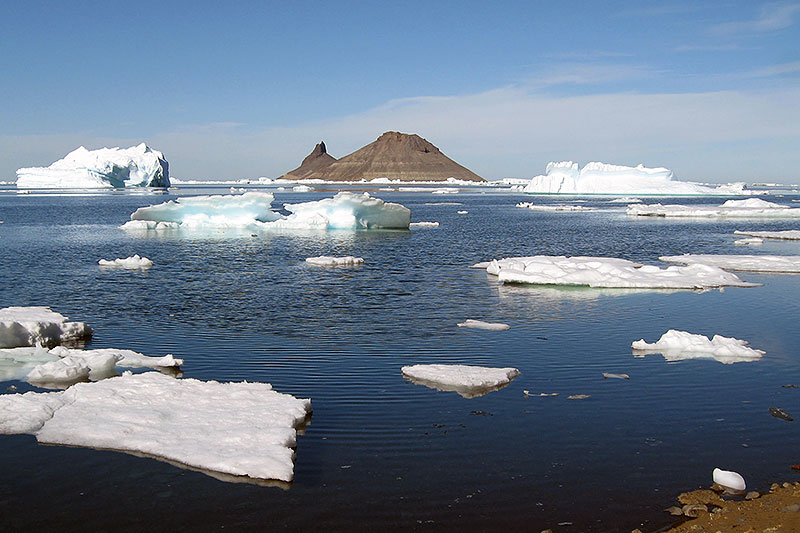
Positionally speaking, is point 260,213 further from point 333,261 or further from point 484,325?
point 484,325

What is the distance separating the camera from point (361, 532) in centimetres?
583

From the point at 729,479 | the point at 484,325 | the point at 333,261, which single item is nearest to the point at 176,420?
the point at 729,479

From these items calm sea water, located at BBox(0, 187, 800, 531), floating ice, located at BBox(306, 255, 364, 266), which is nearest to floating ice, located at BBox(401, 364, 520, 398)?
calm sea water, located at BBox(0, 187, 800, 531)

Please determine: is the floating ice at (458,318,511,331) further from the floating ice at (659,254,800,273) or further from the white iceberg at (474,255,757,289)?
the floating ice at (659,254,800,273)

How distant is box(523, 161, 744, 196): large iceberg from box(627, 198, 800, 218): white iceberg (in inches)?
912

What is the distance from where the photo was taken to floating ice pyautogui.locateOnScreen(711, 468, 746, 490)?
650 cm

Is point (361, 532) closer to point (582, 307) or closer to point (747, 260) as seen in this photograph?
point (582, 307)

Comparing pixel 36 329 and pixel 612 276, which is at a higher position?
pixel 612 276

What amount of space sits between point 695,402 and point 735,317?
256 inches

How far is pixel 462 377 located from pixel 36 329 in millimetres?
7122

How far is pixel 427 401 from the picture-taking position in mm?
9117

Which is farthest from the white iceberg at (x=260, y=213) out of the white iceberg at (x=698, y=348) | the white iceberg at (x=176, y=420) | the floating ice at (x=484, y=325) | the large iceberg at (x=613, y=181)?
the large iceberg at (x=613, y=181)

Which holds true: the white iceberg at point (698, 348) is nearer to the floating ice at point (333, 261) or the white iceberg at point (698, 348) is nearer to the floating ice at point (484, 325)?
the floating ice at point (484, 325)

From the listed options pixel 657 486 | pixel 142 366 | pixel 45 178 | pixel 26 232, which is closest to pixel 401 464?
pixel 657 486
